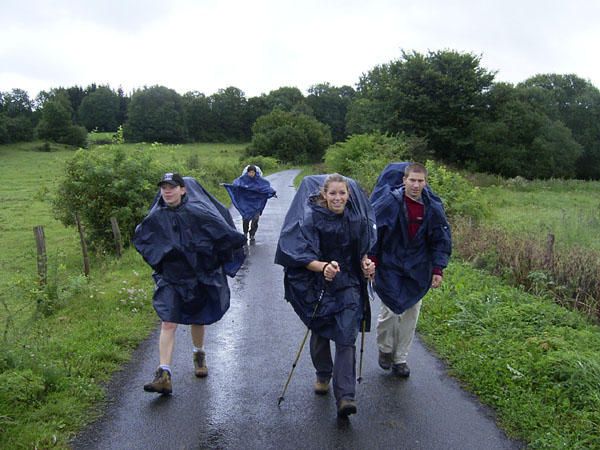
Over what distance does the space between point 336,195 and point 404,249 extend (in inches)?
48.6

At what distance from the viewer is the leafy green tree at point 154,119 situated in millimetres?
86688

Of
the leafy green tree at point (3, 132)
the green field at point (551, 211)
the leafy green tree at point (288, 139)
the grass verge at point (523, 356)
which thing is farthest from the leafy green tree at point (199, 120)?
the grass verge at point (523, 356)

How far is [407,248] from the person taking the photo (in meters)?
5.30

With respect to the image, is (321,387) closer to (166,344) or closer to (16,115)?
(166,344)

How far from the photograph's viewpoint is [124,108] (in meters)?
101

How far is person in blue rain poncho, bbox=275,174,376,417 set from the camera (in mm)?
4457

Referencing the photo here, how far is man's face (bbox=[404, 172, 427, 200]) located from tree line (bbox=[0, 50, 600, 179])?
106 ft

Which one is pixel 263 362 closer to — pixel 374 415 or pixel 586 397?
pixel 374 415

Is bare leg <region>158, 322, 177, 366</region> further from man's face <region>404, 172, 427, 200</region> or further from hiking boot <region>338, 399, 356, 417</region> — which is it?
man's face <region>404, 172, 427, 200</region>

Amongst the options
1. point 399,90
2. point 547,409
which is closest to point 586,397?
→ point 547,409

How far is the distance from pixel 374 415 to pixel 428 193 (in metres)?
2.20

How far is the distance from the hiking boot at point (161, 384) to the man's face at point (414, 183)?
2.87 m

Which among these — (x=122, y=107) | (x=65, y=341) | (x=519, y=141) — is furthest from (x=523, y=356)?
(x=122, y=107)

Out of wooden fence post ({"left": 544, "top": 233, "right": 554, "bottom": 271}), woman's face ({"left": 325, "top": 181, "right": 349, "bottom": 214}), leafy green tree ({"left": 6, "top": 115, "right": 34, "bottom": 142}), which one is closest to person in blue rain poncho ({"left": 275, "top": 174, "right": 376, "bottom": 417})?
woman's face ({"left": 325, "top": 181, "right": 349, "bottom": 214})
